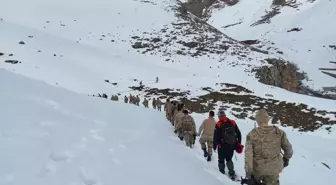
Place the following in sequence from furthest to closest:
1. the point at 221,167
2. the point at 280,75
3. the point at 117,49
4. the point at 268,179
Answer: the point at 117,49
the point at 280,75
the point at 221,167
the point at 268,179

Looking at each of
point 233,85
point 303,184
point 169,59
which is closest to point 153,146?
point 303,184

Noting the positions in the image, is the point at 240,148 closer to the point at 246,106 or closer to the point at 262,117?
the point at 262,117

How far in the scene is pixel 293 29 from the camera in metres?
73.9

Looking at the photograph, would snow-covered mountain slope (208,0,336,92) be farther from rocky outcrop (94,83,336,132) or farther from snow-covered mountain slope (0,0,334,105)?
rocky outcrop (94,83,336,132)

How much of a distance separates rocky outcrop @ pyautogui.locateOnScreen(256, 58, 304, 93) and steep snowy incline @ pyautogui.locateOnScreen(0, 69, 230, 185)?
30.0 metres

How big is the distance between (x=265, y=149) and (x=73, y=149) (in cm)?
345

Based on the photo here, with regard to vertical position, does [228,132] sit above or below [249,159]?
above

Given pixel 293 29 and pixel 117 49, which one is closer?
pixel 117 49

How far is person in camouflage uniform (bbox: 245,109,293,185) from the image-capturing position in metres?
6.42

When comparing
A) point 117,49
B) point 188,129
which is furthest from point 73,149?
point 117,49

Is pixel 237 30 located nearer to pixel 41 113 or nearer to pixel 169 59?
pixel 169 59

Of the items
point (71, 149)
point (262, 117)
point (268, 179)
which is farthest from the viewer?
point (71, 149)

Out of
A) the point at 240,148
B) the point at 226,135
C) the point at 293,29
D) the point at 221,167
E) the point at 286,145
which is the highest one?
the point at 293,29

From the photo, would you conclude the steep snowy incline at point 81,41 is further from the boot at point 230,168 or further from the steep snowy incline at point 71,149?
the boot at point 230,168
